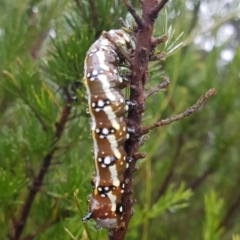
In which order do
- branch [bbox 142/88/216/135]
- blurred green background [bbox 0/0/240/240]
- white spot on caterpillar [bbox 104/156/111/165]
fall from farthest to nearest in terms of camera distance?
1. blurred green background [bbox 0/0/240/240]
2. white spot on caterpillar [bbox 104/156/111/165]
3. branch [bbox 142/88/216/135]

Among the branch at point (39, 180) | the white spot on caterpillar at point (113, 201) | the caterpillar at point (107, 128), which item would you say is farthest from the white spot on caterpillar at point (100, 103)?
the branch at point (39, 180)

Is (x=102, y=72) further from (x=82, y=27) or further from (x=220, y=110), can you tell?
(x=220, y=110)

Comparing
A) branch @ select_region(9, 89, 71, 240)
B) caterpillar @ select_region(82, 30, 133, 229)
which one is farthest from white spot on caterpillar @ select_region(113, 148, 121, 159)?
branch @ select_region(9, 89, 71, 240)

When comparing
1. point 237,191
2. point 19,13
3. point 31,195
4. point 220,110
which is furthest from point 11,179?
point 237,191

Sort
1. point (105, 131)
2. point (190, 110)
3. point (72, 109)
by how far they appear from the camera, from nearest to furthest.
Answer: point (190, 110)
point (105, 131)
point (72, 109)

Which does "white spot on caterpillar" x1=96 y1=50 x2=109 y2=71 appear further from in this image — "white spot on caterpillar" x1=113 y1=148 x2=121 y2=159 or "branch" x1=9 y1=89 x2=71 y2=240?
"branch" x1=9 y1=89 x2=71 y2=240

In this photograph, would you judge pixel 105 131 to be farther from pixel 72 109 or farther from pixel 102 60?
pixel 72 109

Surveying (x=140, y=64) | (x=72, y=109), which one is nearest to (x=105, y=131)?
(x=140, y=64)
